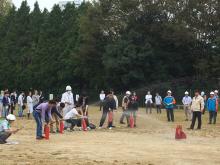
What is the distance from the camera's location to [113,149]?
17.7 metres

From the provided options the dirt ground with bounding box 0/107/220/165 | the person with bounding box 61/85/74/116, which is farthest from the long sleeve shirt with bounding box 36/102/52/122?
the person with bounding box 61/85/74/116

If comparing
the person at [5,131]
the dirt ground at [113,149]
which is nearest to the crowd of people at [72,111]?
the person at [5,131]

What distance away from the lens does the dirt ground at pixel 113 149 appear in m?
15.2

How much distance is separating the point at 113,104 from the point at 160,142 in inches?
295

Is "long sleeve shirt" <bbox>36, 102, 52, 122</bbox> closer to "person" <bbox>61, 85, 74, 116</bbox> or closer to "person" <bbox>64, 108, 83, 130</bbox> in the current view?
"person" <bbox>64, 108, 83, 130</bbox>

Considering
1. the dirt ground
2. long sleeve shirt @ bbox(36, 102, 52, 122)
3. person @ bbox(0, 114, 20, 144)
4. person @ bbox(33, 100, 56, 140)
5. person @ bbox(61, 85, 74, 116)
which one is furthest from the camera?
person @ bbox(61, 85, 74, 116)

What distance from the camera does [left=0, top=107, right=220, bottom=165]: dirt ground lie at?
15234mm

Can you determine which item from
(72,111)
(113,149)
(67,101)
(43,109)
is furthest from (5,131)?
(67,101)

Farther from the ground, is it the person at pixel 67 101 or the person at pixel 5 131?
the person at pixel 67 101

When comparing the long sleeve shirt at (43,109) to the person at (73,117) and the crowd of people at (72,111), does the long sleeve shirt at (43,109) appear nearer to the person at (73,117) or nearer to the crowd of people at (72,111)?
the crowd of people at (72,111)

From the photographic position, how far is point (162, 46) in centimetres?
6316

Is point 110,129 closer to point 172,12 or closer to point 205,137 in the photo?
point 205,137

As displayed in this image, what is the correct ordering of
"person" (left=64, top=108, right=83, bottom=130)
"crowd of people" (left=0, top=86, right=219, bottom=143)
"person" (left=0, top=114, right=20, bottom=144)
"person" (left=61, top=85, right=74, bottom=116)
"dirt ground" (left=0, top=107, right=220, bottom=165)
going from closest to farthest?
"dirt ground" (left=0, top=107, right=220, bottom=165) → "person" (left=0, top=114, right=20, bottom=144) → "crowd of people" (left=0, top=86, right=219, bottom=143) → "person" (left=64, top=108, right=83, bottom=130) → "person" (left=61, top=85, right=74, bottom=116)

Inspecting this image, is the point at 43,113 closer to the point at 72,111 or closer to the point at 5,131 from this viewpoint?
the point at 5,131
